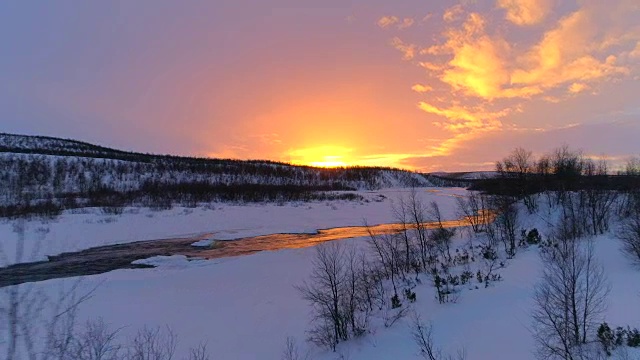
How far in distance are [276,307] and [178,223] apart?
95.6 feet

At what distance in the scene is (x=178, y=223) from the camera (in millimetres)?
42969

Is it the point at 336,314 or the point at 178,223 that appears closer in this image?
the point at 336,314

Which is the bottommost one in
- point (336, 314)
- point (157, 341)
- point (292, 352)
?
point (292, 352)

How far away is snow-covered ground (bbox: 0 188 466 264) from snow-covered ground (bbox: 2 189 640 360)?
38.1ft

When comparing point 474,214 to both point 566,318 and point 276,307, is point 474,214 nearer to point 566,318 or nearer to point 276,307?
point 276,307

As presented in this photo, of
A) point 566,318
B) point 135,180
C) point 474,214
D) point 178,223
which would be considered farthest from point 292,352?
point 135,180

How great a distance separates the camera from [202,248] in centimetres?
3077

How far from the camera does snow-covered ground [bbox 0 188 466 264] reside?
108ft

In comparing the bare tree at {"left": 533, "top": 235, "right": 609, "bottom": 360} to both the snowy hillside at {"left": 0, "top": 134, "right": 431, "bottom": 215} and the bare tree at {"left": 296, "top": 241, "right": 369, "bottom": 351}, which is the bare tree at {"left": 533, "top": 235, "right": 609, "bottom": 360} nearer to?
the bare tree at {"left": 296, "top": 241, "right": 369, "bottom": 351}

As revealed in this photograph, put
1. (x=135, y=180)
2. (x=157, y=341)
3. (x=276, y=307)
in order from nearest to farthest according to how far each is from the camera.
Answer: (x=157, y=341)
(x=276, y=307)
(x=135, y=180)

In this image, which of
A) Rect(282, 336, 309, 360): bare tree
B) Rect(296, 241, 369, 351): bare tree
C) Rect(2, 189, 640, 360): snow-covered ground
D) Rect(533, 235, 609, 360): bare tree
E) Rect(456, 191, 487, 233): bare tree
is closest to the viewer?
Rect(533, 235, 609, 360): bare tree

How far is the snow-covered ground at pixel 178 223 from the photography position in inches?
1292

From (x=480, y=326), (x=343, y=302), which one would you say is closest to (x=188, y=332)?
(x=343, y=302)

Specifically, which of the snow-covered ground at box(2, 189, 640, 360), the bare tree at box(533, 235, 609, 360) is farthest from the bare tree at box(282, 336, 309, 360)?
the bare tree at box(533, 235, 609, 360)
